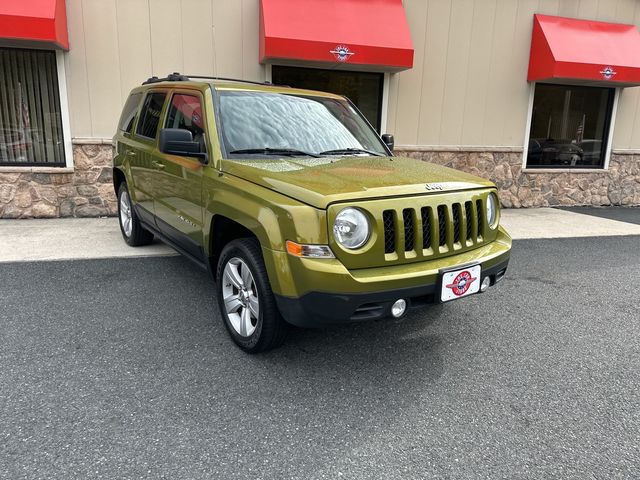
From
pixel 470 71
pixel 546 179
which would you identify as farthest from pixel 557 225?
pixel 470 71

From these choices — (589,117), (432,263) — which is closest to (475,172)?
(589,117)

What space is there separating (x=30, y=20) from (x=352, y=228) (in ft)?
20.8

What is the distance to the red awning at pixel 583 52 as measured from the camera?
926cm

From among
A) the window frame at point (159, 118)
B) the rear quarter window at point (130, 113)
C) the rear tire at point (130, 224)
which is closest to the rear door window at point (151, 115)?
the window frame at point (159, 118)

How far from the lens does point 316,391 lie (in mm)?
2998

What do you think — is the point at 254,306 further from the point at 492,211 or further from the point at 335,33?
the point at 335,33

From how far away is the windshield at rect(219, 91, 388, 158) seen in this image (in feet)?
12.4

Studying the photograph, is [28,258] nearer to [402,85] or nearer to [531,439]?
[531,439]

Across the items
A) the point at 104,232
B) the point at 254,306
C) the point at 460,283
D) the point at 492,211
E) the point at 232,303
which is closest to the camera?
the point at 460,283

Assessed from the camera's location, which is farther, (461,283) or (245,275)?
(245,275)

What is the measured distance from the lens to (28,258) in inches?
223

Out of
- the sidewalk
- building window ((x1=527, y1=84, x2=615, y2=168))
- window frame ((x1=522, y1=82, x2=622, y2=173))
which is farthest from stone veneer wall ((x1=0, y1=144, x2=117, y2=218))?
building window ((x1=527, y1=84, x2=615, y2=168))

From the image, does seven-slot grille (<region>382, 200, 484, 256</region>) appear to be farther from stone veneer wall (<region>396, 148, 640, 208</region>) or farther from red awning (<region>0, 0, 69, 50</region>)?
red awning (<region>0, 0, 69, 50</region>)

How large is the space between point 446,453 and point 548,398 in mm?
939
